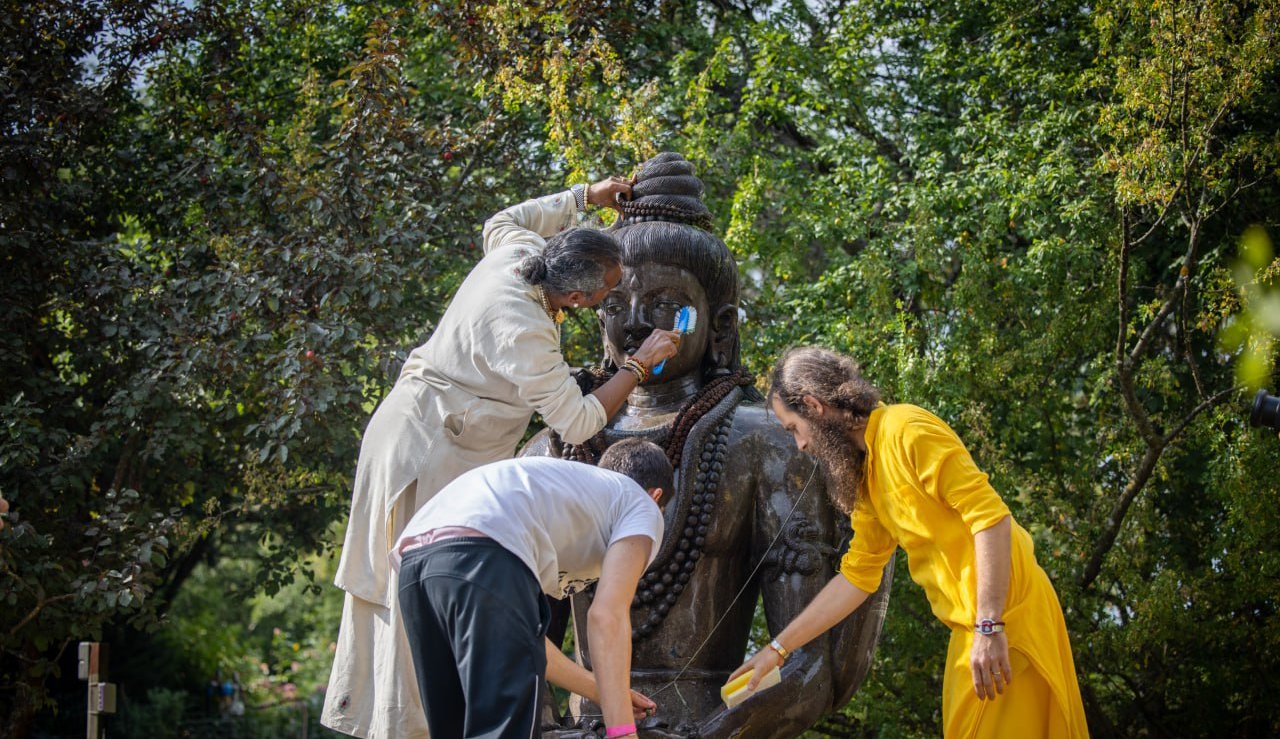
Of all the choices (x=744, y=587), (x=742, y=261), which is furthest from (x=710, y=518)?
(x=742, y=261)

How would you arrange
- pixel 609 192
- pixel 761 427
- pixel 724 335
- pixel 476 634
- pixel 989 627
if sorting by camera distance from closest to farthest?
1. pixel 476 634
2. pixel 989 627
3. pixel 761 427
4. pixel 724 335
5. pixel 609 192

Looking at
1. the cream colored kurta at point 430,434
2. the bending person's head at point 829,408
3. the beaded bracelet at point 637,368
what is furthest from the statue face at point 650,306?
the bending person's head at point 829,408

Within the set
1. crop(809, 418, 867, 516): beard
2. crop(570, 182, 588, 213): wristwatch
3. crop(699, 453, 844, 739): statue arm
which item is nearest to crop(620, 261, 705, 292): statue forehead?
crop(570, 182, 588, 213): wristwatch

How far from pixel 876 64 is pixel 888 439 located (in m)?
7.87

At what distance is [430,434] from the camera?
4129 millimetres

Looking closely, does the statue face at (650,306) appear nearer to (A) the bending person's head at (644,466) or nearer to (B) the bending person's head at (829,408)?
(B) the bending person's head at (829,408)

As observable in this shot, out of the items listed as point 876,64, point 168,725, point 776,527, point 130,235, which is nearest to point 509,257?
point 776,527

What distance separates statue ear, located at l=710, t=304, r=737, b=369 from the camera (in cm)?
460

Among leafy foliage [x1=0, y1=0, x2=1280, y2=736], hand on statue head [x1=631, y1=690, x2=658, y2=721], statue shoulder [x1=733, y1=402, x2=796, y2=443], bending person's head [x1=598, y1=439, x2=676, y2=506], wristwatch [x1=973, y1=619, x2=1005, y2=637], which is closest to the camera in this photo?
wristwatch [x1=973, y1=619, x2=1005, y2=637]

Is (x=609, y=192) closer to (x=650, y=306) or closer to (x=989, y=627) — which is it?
(x=650, y=306)

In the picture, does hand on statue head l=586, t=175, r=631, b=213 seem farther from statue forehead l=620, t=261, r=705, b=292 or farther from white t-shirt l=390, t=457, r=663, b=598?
white t-shirt l=390, t=457, r=663, b=598

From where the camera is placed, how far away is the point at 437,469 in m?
4.11

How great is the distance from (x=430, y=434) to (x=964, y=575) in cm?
164

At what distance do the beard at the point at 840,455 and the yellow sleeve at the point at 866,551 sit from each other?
7cm
